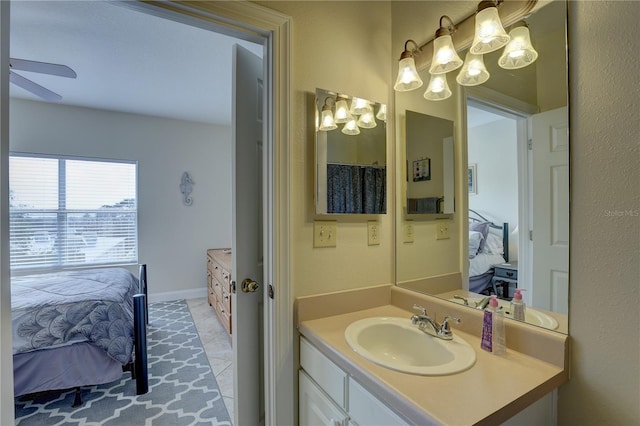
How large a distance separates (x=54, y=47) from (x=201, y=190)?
7.38 feet

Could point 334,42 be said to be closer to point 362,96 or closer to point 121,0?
point 362,96

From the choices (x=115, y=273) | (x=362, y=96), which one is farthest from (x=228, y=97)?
(x=362, y=96)

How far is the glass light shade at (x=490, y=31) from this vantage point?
980 mm

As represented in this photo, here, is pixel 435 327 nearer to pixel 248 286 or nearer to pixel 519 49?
pixel 248 286

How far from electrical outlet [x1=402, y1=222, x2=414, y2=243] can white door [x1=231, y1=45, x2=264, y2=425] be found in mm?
700

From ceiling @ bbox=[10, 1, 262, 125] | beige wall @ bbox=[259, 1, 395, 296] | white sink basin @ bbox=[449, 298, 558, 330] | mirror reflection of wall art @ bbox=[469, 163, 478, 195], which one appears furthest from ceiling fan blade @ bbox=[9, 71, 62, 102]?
white sink basin @ bbox=[449, 298, 558, 330]

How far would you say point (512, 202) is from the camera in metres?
1.07

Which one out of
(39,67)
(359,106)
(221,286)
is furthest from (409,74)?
(221,286)

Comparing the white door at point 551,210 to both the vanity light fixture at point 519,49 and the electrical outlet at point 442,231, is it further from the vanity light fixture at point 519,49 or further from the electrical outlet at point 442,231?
the electrical outlet at point 442,231

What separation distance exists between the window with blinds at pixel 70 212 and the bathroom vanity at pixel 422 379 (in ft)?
11.9

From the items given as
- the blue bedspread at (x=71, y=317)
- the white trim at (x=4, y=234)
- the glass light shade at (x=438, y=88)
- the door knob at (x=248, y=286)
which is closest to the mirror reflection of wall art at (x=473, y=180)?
the glass light shade at (x=438, y=88)

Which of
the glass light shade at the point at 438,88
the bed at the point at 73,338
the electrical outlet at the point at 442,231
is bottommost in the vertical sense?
the bed at the point at 73,338

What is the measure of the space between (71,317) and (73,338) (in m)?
0.13

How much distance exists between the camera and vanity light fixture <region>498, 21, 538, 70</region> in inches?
38.2
